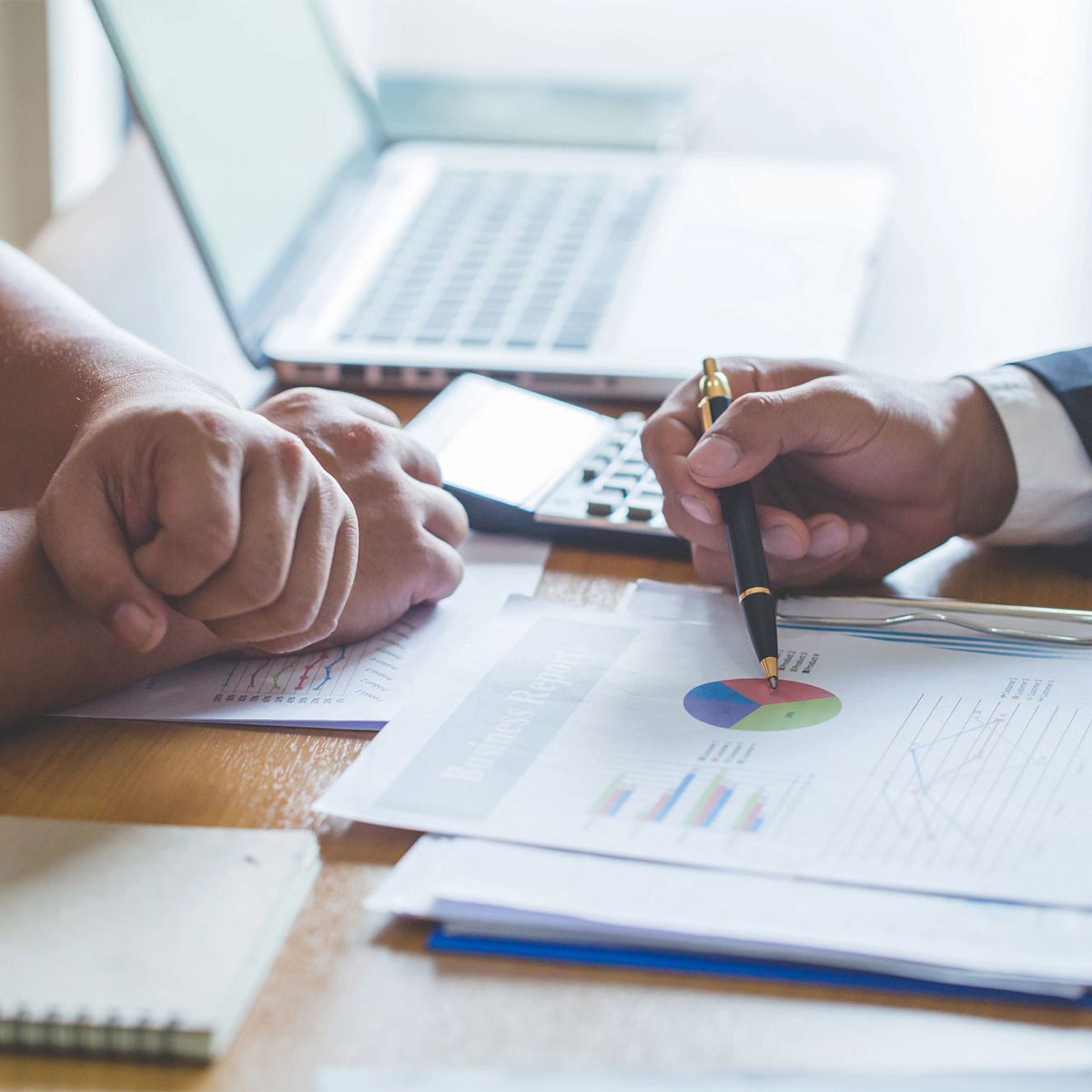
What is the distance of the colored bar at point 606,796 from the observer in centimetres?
48

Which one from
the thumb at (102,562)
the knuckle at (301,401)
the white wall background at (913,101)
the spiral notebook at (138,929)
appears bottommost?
the white wall background at (913,101)

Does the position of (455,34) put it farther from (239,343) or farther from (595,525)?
(595,525)

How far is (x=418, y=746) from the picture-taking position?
531 mm

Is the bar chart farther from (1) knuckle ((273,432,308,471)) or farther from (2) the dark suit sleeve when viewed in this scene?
(2) the dark suit sleeve

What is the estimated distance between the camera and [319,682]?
0.60 metres

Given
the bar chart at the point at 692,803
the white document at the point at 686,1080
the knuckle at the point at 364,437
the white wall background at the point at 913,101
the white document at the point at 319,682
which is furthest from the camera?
the white wall background at the point at 913,101

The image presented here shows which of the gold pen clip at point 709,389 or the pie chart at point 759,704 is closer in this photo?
the pie chart at point 759,704

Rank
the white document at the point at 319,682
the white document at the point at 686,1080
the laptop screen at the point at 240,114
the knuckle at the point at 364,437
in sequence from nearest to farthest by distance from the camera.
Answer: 1. the white document at the point at 686,1080
2. the white document at the point at 319,682
3. the knuckle at the point at 364,437
4. the laptop screen at the point at 240,114

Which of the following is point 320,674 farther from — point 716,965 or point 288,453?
point 716,965

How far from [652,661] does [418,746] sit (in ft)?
0.42

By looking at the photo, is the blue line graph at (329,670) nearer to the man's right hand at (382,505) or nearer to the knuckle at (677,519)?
the man's right hand at (382,505)

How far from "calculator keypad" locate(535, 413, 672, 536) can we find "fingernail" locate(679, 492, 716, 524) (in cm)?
5

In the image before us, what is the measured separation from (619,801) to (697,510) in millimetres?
221

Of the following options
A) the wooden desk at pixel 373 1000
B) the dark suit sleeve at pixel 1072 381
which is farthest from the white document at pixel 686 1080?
the dark suit sleeve at pixel 1072 381
